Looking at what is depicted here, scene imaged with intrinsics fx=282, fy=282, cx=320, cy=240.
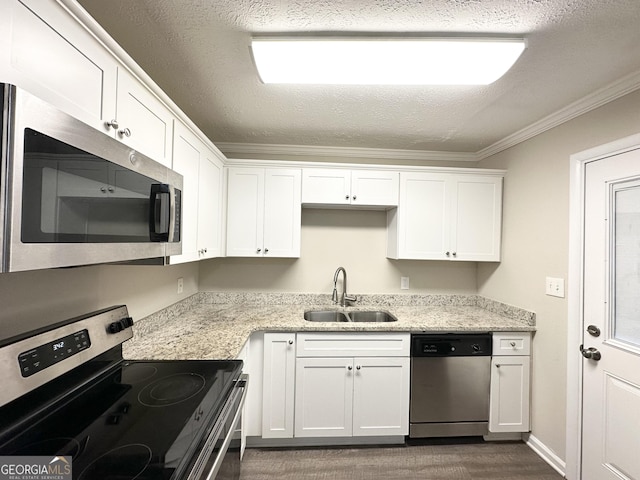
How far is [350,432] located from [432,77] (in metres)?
2.37

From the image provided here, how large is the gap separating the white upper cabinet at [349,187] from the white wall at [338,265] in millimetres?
323

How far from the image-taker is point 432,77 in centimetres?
146

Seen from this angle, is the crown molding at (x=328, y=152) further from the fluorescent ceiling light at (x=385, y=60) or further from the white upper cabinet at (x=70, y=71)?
the white upper cabinet at (x=70, y=71)

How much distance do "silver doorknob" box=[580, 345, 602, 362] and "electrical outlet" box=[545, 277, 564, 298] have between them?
0.34m

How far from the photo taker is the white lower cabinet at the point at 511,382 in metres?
2.15

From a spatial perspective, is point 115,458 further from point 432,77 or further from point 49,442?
point 432,77

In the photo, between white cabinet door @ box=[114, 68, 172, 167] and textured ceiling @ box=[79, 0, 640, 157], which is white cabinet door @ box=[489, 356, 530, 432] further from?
white cabinet door @ box=[114, 68, 172, 167]

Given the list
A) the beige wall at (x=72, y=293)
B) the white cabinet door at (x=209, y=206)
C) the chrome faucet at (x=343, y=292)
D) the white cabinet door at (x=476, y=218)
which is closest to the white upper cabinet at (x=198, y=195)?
the white cabinet door at (x=209, y=206)

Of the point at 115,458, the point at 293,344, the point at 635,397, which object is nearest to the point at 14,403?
the point at 115,458

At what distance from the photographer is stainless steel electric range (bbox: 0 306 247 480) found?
777 mm

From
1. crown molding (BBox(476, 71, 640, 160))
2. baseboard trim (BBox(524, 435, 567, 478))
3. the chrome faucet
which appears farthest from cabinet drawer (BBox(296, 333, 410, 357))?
crown molding (BBox(476, 71, 640, 160))

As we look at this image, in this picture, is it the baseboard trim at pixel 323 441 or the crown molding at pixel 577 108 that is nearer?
the crown molding at pixel 577 108

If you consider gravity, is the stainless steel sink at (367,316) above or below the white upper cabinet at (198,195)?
below

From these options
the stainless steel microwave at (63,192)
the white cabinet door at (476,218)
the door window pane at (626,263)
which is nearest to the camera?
the stainless steel microwave at (63,192)
